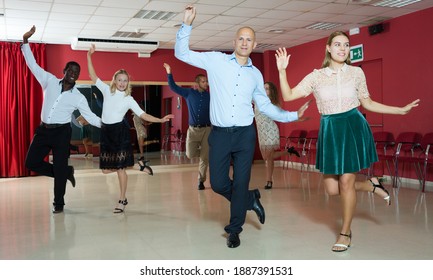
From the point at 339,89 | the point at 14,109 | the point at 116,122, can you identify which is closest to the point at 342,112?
the point at 339,89

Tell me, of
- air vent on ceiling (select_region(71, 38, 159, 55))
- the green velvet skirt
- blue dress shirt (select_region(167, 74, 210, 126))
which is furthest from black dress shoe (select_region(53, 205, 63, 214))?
air vent on ceiling (select_region(71, 38, 159, 55))

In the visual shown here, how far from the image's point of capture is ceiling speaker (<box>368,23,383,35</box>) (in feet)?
27.7

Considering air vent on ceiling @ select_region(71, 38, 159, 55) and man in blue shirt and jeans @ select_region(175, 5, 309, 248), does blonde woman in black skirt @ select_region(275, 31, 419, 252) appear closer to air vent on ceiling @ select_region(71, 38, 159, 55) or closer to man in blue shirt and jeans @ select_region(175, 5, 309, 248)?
man in blue shirt and jeans @ select_region(175, 5, 309, 248)

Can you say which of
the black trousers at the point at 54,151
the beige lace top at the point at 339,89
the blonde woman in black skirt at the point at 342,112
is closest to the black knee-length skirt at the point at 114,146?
the black trousers at the point at 54,151

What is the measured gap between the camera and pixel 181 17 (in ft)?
26.0

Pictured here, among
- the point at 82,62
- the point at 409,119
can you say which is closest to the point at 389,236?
the point at 409,119

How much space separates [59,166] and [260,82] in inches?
104

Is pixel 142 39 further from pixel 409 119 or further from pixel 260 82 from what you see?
pixel 260 82

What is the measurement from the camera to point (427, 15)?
752 centimetres

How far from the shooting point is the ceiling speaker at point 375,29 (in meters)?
8.44

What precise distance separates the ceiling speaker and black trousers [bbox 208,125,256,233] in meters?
5.87

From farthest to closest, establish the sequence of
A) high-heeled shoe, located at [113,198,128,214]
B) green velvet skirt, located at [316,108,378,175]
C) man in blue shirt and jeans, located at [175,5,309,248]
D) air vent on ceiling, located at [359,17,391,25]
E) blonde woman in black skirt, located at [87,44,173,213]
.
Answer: air vent on ceiling, located at [359,17,391,25] < high-heeled shoe, located at [113,198,128,214] < blonde woman in black skirt, located at [87,44,173,213] < man in blue shirt and jeans, located at [175,5,309,248] < green velvet skirt, located at [316,108,378,175]

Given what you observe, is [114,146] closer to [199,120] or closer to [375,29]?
[199,120]

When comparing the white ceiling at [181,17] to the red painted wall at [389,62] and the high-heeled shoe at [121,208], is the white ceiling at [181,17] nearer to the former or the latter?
the red painted wall at [389,62]
